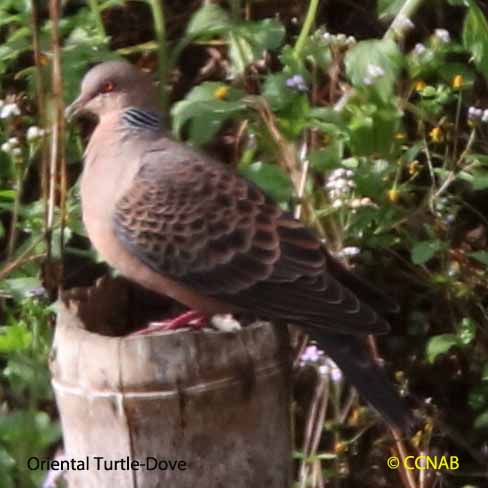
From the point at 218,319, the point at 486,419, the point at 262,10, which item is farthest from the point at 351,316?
the point at 262,10

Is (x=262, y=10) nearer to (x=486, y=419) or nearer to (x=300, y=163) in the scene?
(x=300, y=163)

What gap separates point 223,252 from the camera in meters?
3.46

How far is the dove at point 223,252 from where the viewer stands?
331cm

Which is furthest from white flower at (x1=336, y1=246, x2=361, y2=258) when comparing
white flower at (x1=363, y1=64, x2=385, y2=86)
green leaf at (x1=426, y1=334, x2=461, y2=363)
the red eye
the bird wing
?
the red eye

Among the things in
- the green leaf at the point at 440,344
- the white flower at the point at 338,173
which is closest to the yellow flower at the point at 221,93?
the white flower at the point at 338,173

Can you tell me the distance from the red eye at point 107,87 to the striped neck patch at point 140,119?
0.09 m

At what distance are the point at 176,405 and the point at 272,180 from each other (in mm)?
1075

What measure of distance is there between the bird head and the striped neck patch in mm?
43

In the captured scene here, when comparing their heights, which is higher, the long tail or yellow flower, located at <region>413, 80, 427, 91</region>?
yellow flower, located at <region>413, 80, 427, 91</region>

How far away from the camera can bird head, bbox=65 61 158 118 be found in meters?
3.84

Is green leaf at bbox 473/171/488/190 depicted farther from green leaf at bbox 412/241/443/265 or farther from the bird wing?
the bird wing

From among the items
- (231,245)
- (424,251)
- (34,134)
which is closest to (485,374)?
(424,251)

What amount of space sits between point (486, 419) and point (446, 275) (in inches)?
16.9

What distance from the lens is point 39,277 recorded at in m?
3.82
